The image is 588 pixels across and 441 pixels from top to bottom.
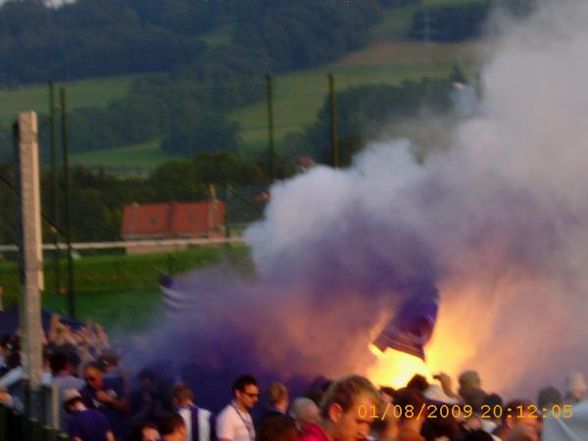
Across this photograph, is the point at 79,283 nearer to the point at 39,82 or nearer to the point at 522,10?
the point at 39,82

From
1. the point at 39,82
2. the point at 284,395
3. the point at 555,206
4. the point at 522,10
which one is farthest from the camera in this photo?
the point at 39,82

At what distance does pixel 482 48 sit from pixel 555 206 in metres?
3.69

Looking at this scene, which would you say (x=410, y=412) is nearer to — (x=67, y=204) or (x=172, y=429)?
(x=172, y=429)

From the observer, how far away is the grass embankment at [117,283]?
65.7 feet

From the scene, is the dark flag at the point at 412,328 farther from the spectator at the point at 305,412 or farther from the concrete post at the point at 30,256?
the concrete post at the point at 30,256

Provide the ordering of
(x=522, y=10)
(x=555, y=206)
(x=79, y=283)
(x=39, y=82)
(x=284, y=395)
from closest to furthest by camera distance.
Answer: (x=284, y=395) → (x=555, y=206) → (x=522, y=10) → (x=79, y=283) → (x=39, y=82)

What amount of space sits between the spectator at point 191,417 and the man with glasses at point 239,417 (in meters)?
0.69

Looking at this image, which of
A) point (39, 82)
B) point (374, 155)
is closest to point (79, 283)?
point (39, 82)

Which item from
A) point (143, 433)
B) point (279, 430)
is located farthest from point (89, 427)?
point (279, 430)

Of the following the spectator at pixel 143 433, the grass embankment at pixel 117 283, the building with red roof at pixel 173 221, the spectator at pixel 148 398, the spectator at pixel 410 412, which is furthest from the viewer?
the building with red roof at pixel 173 221

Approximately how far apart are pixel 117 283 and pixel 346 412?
1239cm

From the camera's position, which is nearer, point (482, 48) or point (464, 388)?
point (464, 388)

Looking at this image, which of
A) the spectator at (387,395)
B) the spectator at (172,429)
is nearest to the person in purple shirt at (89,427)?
the spectator at (172,429)

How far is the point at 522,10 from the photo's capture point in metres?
18.2
